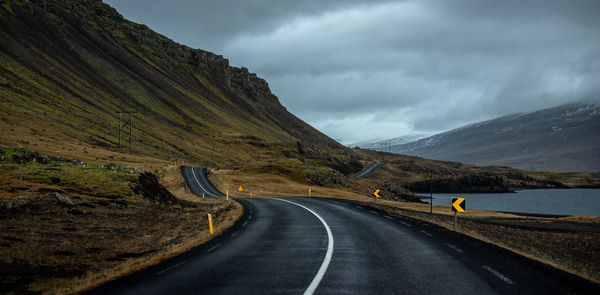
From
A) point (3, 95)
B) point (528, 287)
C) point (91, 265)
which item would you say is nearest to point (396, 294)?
point (528, 287)

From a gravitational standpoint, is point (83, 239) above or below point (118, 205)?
below

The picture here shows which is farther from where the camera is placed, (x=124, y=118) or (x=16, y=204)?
(x=124, y=118)

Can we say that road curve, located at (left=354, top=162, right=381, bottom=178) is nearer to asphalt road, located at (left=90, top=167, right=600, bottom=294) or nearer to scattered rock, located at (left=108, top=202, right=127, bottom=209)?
scattered rock, located at (left=108, top=202, right=127, bottom=209)

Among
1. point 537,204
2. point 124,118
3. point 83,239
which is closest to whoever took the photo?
point 83,239

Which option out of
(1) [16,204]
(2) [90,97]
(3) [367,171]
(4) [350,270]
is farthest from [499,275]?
(3) [367,171]

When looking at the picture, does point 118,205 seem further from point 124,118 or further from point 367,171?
point 367,171

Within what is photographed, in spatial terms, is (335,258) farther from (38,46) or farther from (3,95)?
(38,46)

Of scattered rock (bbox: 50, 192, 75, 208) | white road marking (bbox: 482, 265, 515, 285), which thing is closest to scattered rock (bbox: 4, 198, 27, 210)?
Result: scattered rock (bbox: 50, 192, 75, 208)

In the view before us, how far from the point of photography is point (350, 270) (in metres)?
9.19

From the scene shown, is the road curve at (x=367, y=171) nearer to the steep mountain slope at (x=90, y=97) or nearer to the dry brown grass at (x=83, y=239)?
the steep mountain slope at (x=90, y=97)

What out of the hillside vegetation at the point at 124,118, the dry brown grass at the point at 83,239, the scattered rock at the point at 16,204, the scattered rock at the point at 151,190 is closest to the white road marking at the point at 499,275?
the dry brown grass at the point at 83,239

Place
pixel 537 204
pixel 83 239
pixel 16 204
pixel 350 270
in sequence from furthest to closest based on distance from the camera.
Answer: pixel 537 204 → pixel 16 204 → pixel 83 239 → pixel 350 270

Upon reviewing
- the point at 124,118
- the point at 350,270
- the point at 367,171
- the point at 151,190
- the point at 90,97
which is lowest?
the point at 350,270

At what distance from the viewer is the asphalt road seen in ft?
25.2
